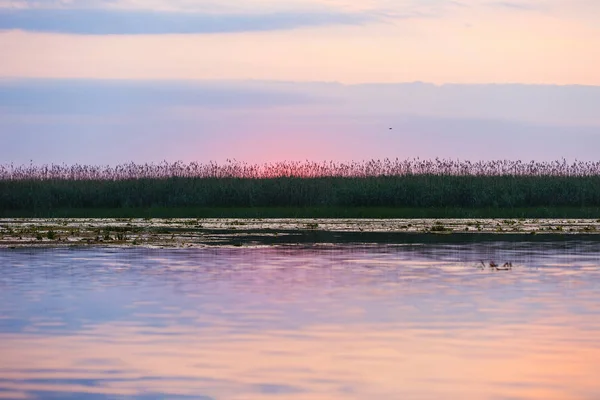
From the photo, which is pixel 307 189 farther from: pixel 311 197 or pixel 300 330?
pixel 300 330

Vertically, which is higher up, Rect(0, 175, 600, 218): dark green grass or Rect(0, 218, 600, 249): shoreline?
Rect(0, 175, 600, 218): dark green grass

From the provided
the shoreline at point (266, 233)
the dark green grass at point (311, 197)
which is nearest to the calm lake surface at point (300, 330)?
the shoreline at point (266, 233)

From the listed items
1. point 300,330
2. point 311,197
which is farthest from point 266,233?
point 300,330

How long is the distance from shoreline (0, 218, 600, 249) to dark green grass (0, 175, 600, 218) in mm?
6421

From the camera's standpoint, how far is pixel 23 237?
108 feet

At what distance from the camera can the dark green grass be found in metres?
50.6

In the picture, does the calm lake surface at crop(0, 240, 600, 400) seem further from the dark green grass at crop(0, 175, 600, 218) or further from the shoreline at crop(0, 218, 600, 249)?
the dark green grass at crop(0, 175, 600, 218)

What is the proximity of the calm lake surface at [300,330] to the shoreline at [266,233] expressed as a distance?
7175 millimetres

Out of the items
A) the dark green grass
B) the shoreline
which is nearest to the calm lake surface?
the shoreline

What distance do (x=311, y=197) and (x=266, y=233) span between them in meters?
16.0

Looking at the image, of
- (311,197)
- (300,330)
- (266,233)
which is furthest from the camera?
(311,197)

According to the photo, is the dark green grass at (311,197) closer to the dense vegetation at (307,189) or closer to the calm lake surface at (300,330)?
the dense vegetation at (307,189)

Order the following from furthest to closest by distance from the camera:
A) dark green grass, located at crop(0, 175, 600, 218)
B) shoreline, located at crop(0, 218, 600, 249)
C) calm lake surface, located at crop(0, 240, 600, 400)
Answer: dark green grass, located at crop(0, 175, 600, 218) < shoreline, located at crop(0, 218, 600, 249) < calm lake surface, located at crop(0, 240, 600, 400)

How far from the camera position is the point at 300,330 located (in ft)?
45.6
